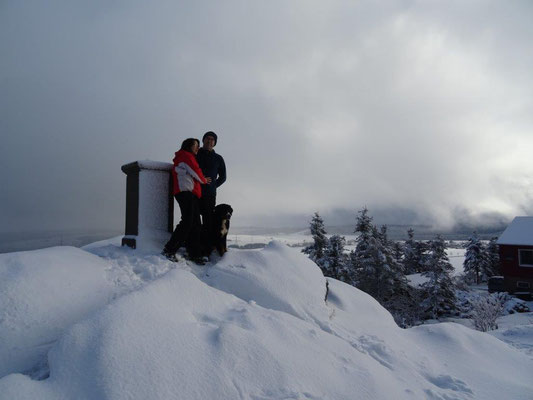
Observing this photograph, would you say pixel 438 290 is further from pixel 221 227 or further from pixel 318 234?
pixel 221 227

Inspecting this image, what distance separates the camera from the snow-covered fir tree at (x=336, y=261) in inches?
953

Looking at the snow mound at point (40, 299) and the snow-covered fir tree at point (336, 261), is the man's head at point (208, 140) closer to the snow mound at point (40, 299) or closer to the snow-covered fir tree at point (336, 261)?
the snow mound at point (40, 299)

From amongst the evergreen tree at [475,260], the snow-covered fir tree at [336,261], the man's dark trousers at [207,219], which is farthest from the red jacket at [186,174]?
the evergreen tree at [475,260]

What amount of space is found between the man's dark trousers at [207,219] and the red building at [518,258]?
31.9 meters

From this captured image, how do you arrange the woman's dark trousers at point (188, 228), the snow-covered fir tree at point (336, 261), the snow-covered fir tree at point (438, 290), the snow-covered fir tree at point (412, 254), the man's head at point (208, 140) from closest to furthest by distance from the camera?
the woman's dark trousers at point (188, 228), the man's head at point (208, 140), the snow-covered fir tree at point (438, 290), the snow-covered fir tree at point (336, 261), the snow-covered fir tree at point (412, 254)

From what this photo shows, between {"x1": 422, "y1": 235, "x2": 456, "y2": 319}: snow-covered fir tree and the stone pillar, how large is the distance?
24137 millimetres

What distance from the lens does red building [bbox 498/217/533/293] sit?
1048 inches

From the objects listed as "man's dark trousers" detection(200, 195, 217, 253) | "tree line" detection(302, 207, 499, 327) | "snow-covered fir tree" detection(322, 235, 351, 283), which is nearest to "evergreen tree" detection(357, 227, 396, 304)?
"tree line" detection(302, 207, 499, 327)

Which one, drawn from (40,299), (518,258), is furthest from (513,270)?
(40,299)

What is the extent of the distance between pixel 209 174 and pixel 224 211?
2.54 feet

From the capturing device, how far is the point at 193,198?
514 centimetres

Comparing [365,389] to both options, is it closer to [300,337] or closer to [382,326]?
[300,337]

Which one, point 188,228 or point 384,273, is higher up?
point 188,228

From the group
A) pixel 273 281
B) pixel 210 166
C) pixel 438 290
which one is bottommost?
pixel 438 290
